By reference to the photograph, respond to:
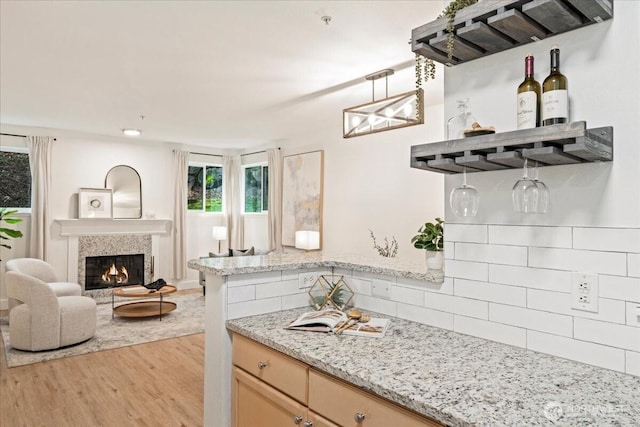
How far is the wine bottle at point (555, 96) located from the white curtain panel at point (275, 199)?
19.3 feet

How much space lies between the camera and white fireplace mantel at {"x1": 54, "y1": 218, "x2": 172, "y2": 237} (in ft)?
20.9

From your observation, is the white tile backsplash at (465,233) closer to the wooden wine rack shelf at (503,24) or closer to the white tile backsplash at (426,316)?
the white tile backsplash at (426,316)

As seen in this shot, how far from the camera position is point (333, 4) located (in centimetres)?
254

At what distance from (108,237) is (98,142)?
1.55 metres

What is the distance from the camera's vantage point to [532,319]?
153 cm

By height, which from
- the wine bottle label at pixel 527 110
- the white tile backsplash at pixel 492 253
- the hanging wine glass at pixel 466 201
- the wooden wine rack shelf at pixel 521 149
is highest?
the wine bottle label at pixel 527 110

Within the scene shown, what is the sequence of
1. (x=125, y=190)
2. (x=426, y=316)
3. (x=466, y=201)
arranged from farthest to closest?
(x=125, y=190), (x=426, y=316), (x=466, y=201)

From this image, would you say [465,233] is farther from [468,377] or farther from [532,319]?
[468,377]

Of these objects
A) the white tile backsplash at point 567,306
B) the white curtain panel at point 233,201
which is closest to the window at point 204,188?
the white curtain panel at point 233,201

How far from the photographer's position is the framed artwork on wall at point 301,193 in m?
6.40

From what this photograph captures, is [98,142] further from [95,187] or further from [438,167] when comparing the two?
[438,167]

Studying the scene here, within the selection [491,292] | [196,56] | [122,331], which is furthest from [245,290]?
[122,331]

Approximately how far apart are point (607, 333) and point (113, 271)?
7.02 metres

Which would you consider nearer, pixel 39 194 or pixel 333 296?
pixel 333 296
